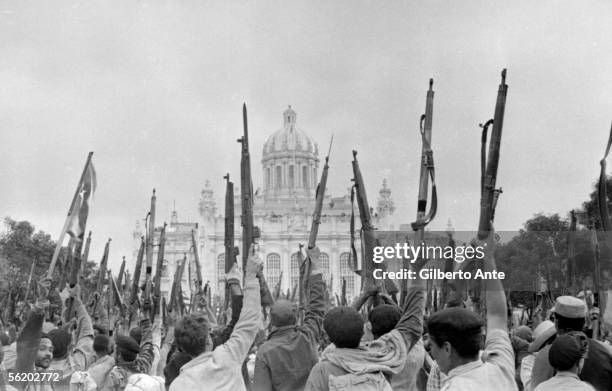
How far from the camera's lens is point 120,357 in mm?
5820

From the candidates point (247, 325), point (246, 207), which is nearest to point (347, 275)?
point (246, 207)

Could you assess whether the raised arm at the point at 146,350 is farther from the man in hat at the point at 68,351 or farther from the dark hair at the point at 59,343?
the dark hair at the point at 59,343

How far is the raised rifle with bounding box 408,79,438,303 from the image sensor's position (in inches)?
201

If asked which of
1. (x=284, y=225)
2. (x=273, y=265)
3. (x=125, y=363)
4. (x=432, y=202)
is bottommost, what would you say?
(x=125, y=363)

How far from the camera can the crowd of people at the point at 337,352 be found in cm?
384

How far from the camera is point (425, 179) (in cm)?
614

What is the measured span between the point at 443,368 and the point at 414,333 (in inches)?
29.8

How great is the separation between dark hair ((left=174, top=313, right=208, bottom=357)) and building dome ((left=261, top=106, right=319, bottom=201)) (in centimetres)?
8936

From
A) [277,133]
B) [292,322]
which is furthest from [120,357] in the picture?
[277,133]

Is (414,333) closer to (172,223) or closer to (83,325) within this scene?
(83,325)

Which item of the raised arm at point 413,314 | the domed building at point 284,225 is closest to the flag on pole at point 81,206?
the raised arm at point 413,314

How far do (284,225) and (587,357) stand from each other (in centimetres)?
8555

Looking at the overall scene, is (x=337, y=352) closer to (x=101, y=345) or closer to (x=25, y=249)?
(x=101, y=345)

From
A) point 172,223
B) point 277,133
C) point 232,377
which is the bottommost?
point 232,377
